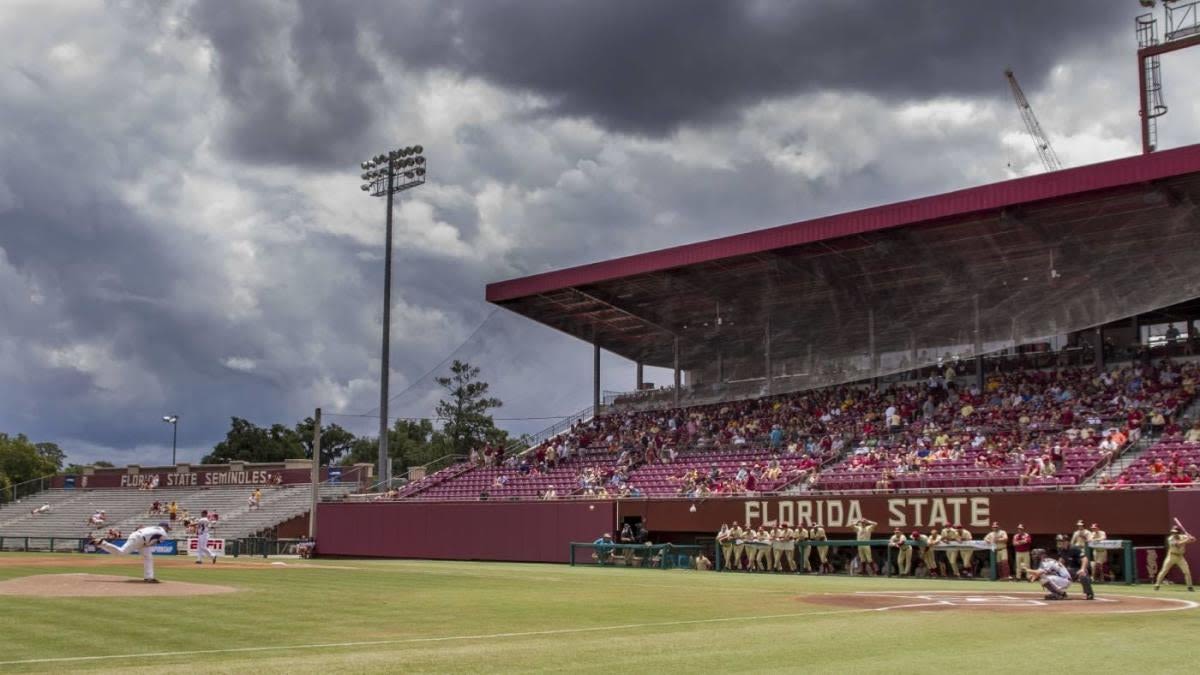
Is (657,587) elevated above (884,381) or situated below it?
below

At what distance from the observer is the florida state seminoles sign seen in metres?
29.5

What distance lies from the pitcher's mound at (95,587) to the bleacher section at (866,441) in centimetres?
1896

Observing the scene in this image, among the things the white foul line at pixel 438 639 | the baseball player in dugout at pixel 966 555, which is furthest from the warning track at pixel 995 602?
the baseball player in dugout at pixel 966 555

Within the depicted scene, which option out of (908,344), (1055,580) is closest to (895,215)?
(908,344)

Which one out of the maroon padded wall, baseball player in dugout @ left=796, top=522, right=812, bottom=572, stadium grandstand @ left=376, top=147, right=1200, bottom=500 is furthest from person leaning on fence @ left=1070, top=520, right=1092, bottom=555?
the maroon padded wall

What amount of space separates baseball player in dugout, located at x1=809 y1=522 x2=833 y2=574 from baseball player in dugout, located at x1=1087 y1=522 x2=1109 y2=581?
22.8 ft

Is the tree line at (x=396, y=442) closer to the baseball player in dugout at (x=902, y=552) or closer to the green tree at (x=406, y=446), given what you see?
the green tree at (x=406, y=446)

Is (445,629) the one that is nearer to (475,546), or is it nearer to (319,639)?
(319,639)

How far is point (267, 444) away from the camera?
372ft

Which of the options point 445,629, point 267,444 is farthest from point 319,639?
point 267,444

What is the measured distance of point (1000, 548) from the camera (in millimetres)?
27562

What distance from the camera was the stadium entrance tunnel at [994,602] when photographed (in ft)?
54.9

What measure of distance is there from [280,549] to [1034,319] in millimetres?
31714

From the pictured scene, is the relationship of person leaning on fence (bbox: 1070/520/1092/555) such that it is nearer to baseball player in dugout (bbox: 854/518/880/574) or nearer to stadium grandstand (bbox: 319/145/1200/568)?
stadium grandstand (bbox: 319/145/1200/568)
